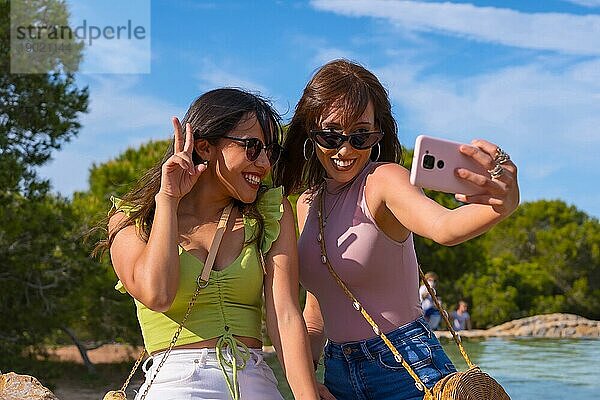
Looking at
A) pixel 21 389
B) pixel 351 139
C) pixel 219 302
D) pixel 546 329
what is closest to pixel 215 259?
pixel 219 302

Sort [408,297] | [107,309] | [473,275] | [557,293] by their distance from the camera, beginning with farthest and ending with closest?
1. [557,293]
2. [473,275]
3. [107,309]
4. [408,297]

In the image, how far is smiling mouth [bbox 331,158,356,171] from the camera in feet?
8.72

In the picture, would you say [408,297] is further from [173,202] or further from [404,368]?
[173,202]

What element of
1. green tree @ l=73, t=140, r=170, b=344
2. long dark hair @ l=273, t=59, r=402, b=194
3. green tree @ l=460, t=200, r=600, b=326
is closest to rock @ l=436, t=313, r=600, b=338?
green tree @ l=460, t=200, r=600, b=326

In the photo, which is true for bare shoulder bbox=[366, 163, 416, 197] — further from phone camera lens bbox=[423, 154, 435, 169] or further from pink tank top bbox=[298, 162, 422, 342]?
phone camera lens bbox=[423, 154, 435, 169]

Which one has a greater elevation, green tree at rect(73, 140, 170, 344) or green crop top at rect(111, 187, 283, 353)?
green crop top at rect(111, 187, 283, 353)

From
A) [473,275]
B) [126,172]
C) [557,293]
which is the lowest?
[557,293]

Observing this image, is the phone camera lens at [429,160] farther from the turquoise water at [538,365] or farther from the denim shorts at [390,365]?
the turquoise water at [538,365]

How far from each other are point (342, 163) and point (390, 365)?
59cm

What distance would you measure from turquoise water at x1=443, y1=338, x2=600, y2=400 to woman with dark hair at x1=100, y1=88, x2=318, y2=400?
384 inches

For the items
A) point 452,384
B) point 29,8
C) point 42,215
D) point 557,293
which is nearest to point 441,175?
point 452,384

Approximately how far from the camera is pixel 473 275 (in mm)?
23609

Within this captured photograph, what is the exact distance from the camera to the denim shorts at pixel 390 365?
2514 mm

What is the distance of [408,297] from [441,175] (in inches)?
26.4
